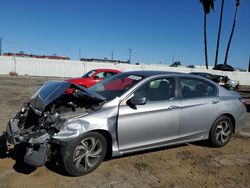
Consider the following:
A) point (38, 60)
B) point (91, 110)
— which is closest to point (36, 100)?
point (91, 110)

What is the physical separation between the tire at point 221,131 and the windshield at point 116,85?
1.98m

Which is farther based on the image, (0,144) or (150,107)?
(0,144)

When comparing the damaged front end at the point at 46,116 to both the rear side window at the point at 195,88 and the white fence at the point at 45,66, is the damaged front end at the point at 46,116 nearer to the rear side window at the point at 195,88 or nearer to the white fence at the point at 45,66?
the rear side window at the point at 195,88

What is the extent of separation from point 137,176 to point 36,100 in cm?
216

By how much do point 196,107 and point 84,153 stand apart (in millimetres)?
2362

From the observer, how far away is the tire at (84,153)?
3740mm

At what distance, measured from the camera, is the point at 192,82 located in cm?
523

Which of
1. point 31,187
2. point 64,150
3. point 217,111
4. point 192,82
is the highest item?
point 192,82

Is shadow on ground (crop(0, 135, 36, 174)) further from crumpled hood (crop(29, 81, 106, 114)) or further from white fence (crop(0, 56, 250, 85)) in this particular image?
white fence (crop(0, 56, 250, 85))

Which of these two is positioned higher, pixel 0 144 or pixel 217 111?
pixel 217 111

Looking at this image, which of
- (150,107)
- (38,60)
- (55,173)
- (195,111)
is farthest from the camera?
(38,60)

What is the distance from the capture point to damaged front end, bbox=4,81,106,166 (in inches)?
142

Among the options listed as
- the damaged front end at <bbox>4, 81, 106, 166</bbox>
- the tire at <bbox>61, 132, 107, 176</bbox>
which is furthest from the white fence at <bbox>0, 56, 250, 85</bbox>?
the tire at <bbox>61, 132, 107, 176</bbox>

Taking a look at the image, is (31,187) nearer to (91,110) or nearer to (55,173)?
(55,173)
